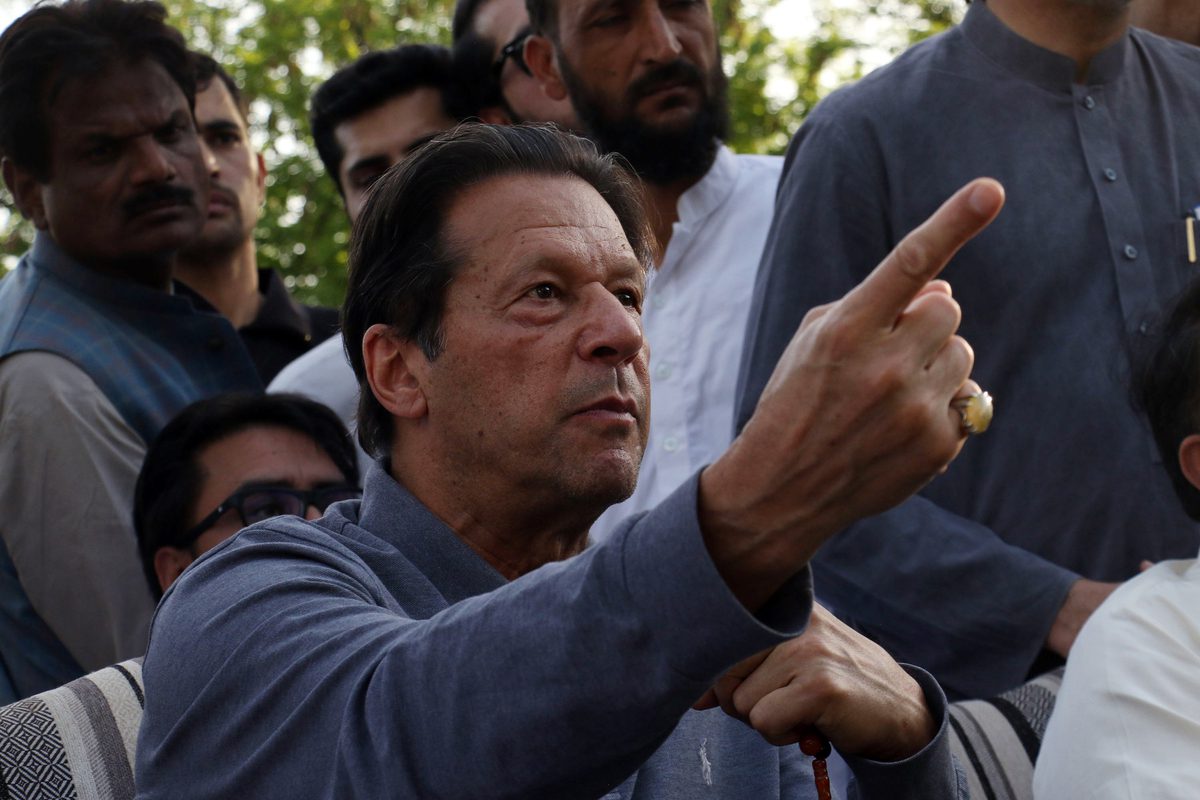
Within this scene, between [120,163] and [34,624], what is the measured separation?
4.23 feet

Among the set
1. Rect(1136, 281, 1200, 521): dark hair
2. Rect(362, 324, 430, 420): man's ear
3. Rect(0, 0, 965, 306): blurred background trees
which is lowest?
Rect(0, 0, 965, 306): blurred background trees

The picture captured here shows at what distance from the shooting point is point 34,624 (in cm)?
388

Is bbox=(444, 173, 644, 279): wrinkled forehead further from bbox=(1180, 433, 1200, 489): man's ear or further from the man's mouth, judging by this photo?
bbox=(1180, 433, 1200, 489): man's ear

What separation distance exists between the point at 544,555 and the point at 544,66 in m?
2.54

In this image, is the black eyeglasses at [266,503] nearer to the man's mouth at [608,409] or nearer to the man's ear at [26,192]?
the man's ear at [26,192]

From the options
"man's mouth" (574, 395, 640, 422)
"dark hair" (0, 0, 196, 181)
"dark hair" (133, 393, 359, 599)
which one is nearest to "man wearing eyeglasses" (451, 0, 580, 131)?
"dark hair" (0, 0, 196, 181)

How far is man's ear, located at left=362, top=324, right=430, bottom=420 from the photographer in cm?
278

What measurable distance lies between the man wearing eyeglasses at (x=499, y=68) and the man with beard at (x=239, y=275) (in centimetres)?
82

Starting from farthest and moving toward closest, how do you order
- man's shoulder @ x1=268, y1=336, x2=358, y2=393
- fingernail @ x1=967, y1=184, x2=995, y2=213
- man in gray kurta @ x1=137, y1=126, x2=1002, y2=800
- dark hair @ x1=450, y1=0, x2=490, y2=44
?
dark hair @ x1=450, y1=0, x2=490, y2=44
man's shoulder @ x1=268, y1=336, x2=358, y2=393
man in gray kurta @ x1=137, y1=126, x2=1002, y2=800
fingernail @ x1=967, y1=184, x2=995, y2=213

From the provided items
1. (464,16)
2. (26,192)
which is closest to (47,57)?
(26,192)

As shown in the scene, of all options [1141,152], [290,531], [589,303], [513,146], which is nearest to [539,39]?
[1141,152]

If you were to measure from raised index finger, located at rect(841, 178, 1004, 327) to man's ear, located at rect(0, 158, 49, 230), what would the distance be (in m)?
3.42

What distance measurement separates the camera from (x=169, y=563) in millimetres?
3883

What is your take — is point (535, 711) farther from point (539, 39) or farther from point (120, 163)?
point (539, 39)
